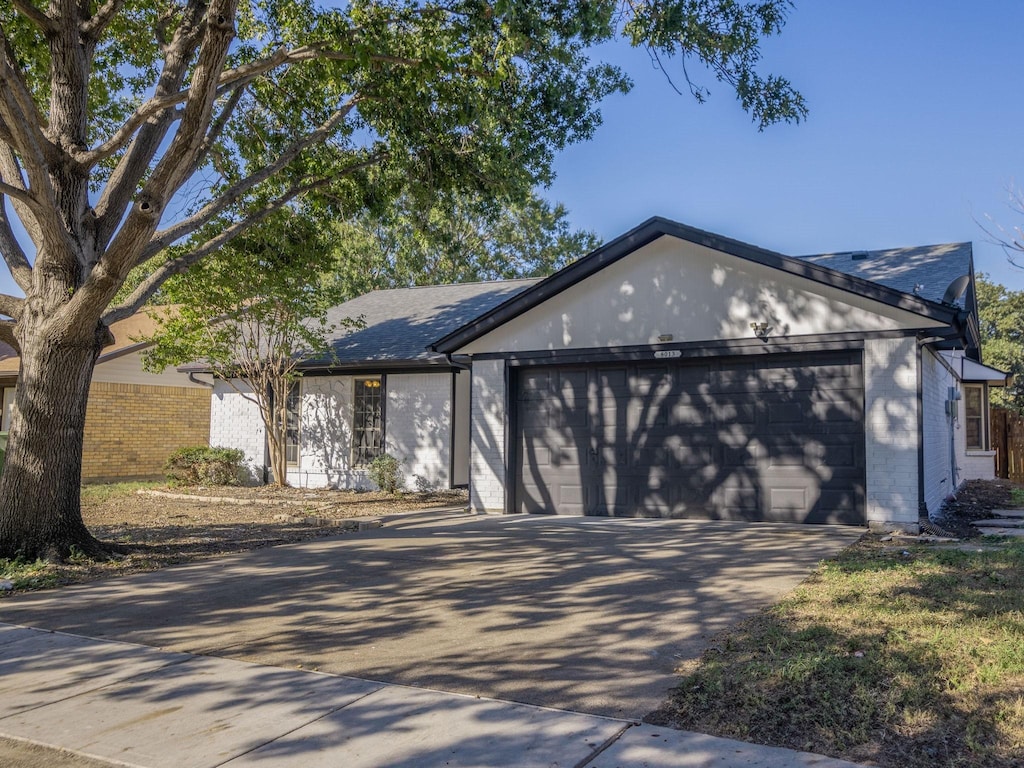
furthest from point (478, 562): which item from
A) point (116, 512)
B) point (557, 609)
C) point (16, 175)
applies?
point (116, 512)

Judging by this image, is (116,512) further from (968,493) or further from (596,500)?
(968,493)

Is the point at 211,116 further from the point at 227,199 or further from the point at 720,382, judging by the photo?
the point at 720,382

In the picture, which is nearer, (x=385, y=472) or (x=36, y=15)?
(x=36, y=15)

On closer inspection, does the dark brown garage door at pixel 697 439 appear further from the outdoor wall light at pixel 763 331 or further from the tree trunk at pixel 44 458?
the tree trunk at pixel 44 458

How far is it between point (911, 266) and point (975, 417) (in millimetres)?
10206

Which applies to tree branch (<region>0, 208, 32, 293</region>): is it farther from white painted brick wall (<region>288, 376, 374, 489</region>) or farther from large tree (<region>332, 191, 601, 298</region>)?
large tree (<region>332, 191, 601, 298</region>)

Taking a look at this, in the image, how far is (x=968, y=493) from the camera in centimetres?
1747

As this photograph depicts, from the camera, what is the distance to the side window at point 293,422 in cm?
1920

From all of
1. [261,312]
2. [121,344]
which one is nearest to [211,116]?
[261,312]

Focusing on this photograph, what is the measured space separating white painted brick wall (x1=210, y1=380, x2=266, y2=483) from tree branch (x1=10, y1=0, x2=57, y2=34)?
34.8 feet

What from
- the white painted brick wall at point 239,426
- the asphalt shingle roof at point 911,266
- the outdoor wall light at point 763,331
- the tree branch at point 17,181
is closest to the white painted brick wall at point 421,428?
the white painted brick wall at point 239,426

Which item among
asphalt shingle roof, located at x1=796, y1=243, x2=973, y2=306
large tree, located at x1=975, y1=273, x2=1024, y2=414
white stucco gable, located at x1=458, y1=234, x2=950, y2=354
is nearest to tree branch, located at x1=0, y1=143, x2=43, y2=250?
white stucco gable, located at x1=458, y1=234, x2=950, y2=354

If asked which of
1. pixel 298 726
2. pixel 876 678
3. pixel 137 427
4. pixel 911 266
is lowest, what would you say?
pixel 298 726

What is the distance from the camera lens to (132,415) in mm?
23938
